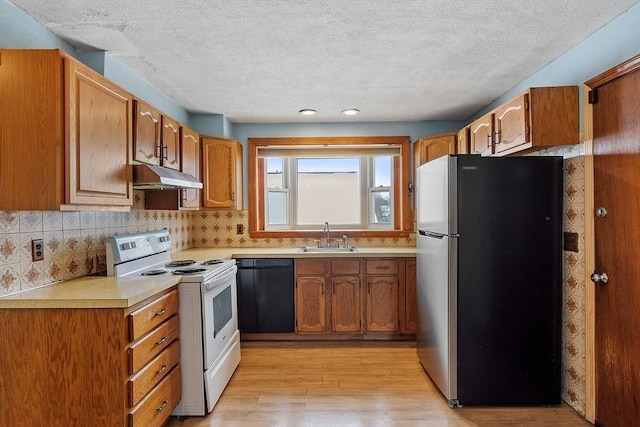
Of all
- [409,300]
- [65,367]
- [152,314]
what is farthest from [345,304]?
[65,367]

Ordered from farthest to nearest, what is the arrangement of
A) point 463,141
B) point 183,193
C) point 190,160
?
point 463,141 → point 190,160 → point 183,193

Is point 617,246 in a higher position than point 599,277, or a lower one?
higher

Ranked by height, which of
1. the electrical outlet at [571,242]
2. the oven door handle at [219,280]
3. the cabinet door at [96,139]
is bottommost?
the oven door handle at [219,280]

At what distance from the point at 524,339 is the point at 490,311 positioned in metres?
0.28

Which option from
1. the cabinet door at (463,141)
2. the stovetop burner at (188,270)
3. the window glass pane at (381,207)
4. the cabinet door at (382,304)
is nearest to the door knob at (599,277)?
the cabinet door at (463,141)

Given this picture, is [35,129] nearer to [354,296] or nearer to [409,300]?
[354,296]

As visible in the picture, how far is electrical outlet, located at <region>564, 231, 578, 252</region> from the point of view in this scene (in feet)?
7.45

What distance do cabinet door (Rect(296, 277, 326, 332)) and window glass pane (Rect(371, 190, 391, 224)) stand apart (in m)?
1.11

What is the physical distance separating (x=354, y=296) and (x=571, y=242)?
1.87 meters

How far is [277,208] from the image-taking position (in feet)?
14.1

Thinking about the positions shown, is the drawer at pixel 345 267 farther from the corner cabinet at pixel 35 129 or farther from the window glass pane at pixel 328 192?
the corner cabinet at pixel 35 129

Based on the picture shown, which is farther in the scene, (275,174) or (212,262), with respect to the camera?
(275,174)

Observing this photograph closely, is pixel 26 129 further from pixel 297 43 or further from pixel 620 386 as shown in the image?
pixel 620 386

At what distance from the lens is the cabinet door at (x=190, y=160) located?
10.3 feet
